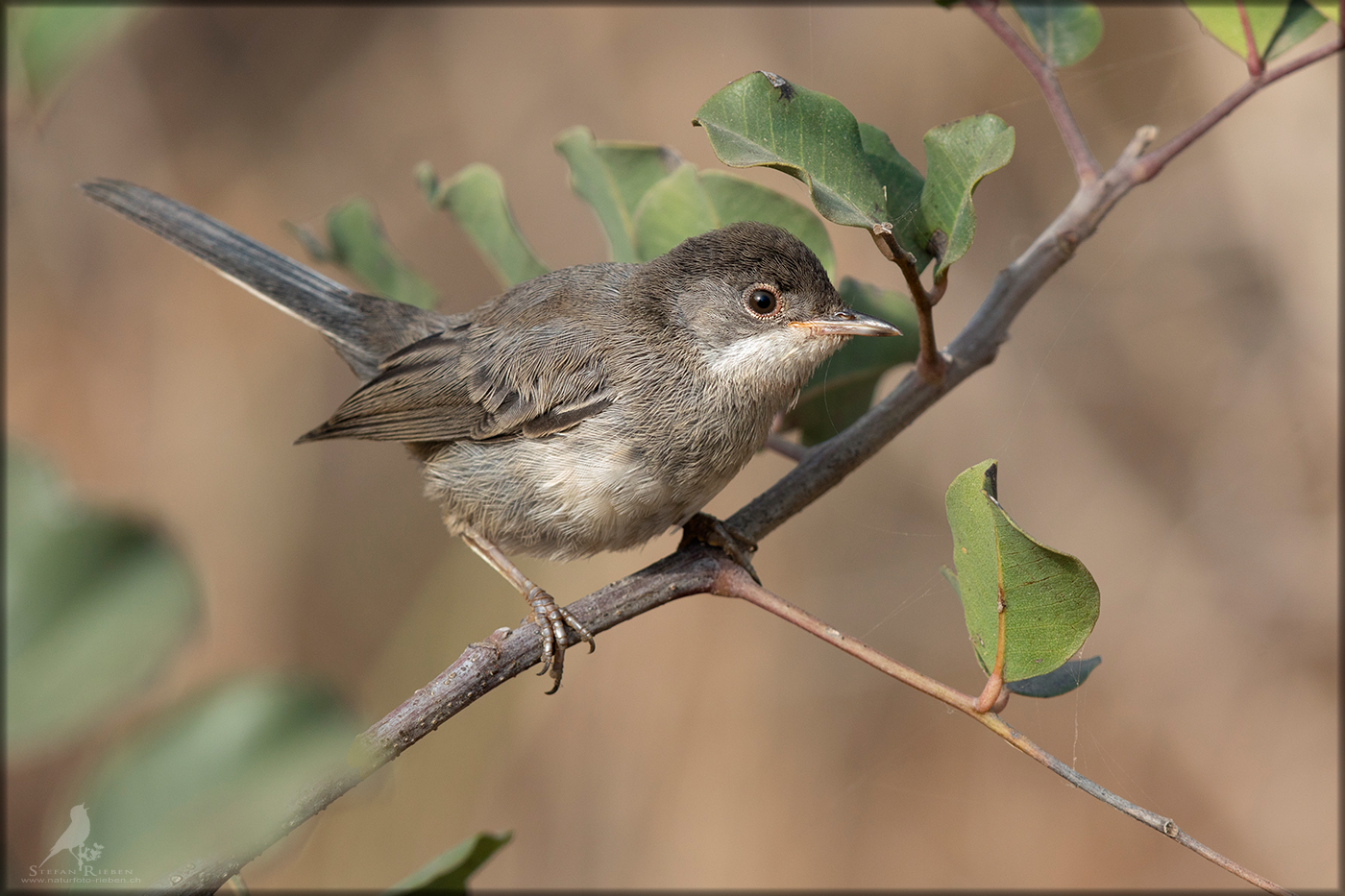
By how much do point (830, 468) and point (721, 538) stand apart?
45 cm

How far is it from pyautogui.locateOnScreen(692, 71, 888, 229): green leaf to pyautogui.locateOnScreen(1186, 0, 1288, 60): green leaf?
0.90m

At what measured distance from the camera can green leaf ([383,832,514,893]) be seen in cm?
152

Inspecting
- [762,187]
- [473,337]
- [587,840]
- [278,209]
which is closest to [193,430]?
[278,209]

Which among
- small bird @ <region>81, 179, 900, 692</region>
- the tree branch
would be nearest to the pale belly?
small bird @ <region>81, 179, 900, 692</region>

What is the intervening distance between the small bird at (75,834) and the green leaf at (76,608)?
0.30 ft

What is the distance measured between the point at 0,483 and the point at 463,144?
5567 mm

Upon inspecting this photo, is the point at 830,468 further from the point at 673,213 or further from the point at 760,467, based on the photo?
the point at 760,467

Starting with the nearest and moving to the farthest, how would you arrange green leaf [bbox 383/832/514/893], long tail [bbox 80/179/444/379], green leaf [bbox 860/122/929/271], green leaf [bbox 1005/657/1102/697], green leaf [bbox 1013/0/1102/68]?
green leaf [bbox 383/832/514/893] → green leaf [bbox 1005/657/1102/697] → green leaf [bbox 860/122/929/271] → green leaf [bbox 1013/0/1102/68] → long tail [bbox 80/179/444/379]

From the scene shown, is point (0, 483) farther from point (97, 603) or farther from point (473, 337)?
point (473, 337)

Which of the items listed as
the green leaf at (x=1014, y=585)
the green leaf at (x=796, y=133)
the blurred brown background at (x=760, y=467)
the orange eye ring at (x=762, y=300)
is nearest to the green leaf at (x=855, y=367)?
the orange eye ring at (x=762, y=300)

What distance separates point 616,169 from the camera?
259 cm

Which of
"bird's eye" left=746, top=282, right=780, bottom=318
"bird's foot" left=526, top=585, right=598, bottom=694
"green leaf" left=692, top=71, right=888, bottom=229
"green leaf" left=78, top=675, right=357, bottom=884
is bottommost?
"bird's foot" left=526, top=585, right=598, bottom=694

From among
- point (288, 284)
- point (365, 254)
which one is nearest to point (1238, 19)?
point (365, 254)

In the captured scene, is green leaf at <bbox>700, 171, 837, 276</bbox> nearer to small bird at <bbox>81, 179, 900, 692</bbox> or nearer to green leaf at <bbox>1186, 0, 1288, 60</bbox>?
small bird at <bbox>81, 179, 900, 692</bbox>
